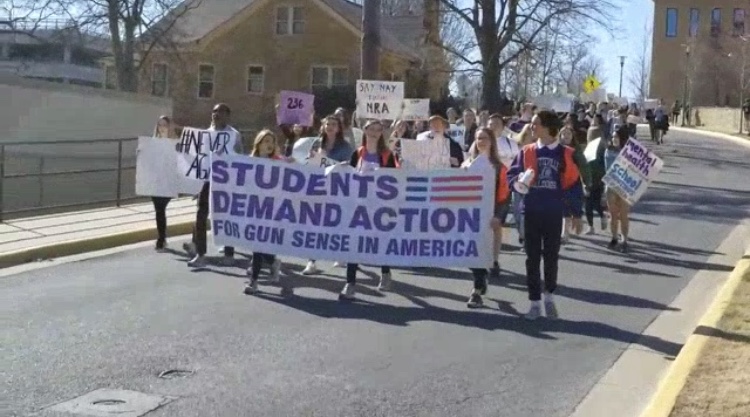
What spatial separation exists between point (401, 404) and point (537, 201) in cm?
321

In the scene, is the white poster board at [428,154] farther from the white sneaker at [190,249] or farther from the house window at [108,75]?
the house window at [108,75]

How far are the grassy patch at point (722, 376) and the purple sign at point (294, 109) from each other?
9.06 m

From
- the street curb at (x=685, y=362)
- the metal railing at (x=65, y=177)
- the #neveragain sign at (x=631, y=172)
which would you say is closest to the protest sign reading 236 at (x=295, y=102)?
the #neveragain sign at (x=631, y=172)

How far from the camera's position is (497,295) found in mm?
12125

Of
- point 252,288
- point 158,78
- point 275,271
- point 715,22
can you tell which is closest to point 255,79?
point 158,78

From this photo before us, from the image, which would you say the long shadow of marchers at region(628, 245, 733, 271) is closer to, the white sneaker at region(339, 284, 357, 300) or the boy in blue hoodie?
the boy in blue hoodie

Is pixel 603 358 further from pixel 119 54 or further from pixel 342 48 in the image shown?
pixel 342 48

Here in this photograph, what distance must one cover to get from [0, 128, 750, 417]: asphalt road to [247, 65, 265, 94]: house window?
3935 cm

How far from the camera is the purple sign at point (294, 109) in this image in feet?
60.1

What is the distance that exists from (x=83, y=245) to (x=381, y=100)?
723cm

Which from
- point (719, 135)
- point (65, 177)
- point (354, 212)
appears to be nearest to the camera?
point (354, 212)

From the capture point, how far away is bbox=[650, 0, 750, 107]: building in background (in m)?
82.0

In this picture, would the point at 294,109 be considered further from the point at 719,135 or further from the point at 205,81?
the point at 719,135

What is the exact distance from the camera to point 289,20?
174 feet
